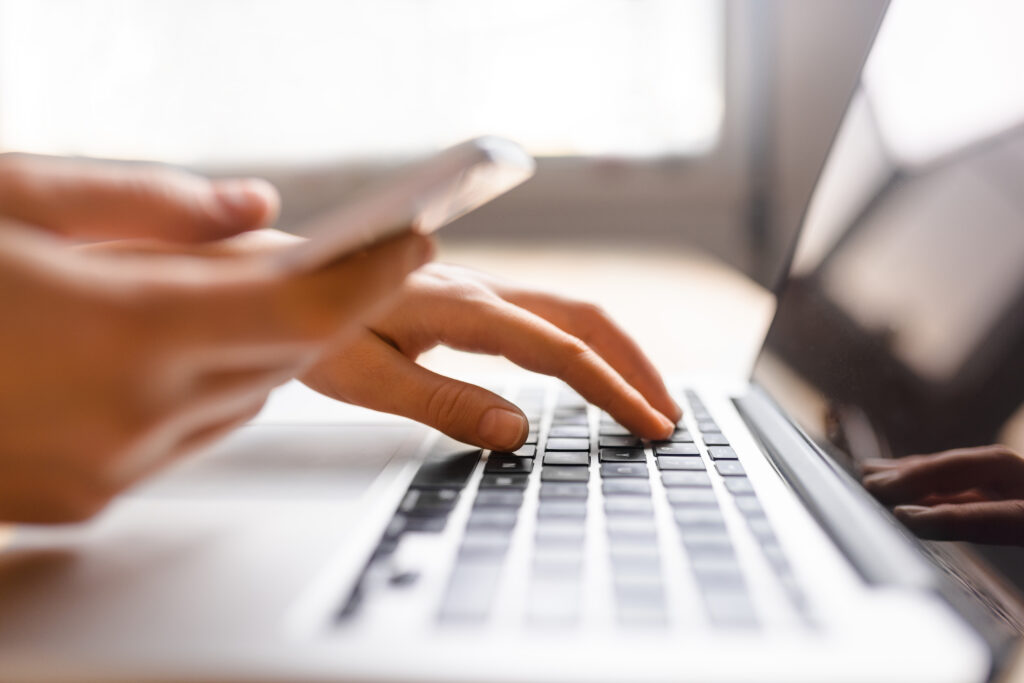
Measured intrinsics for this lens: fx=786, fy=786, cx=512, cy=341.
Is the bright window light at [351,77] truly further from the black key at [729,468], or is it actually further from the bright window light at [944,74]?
the black key at [729,468]

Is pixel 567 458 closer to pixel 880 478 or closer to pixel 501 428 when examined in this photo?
pixel 501 428

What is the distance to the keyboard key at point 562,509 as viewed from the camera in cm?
33

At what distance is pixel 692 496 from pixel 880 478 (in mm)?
100

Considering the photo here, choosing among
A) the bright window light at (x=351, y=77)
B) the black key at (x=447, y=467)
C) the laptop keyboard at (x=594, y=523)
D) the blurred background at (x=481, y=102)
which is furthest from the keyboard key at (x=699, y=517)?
the bright window light at (x=351, y=77)

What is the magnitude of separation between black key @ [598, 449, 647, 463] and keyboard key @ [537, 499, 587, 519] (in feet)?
0.24

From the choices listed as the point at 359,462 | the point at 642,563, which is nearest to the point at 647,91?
the point at 359,462

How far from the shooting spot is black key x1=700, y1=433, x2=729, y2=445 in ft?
1.45

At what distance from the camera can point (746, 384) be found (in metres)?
0.59

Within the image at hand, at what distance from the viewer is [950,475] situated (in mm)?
341

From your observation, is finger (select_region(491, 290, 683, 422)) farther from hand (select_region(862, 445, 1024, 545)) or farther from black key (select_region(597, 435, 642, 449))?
hand (select_region(862, 445, 1024, 545))

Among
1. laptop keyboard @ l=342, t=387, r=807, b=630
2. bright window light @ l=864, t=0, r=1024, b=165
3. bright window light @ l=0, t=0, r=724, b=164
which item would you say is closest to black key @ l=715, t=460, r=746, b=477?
laptop keyboard @ l=342, t=387, r=807, b=630

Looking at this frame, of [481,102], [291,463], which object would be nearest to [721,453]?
[291,463]

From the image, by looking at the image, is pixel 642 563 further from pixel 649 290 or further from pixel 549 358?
pixel 649 290

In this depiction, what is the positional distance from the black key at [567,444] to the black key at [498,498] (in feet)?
0.24
